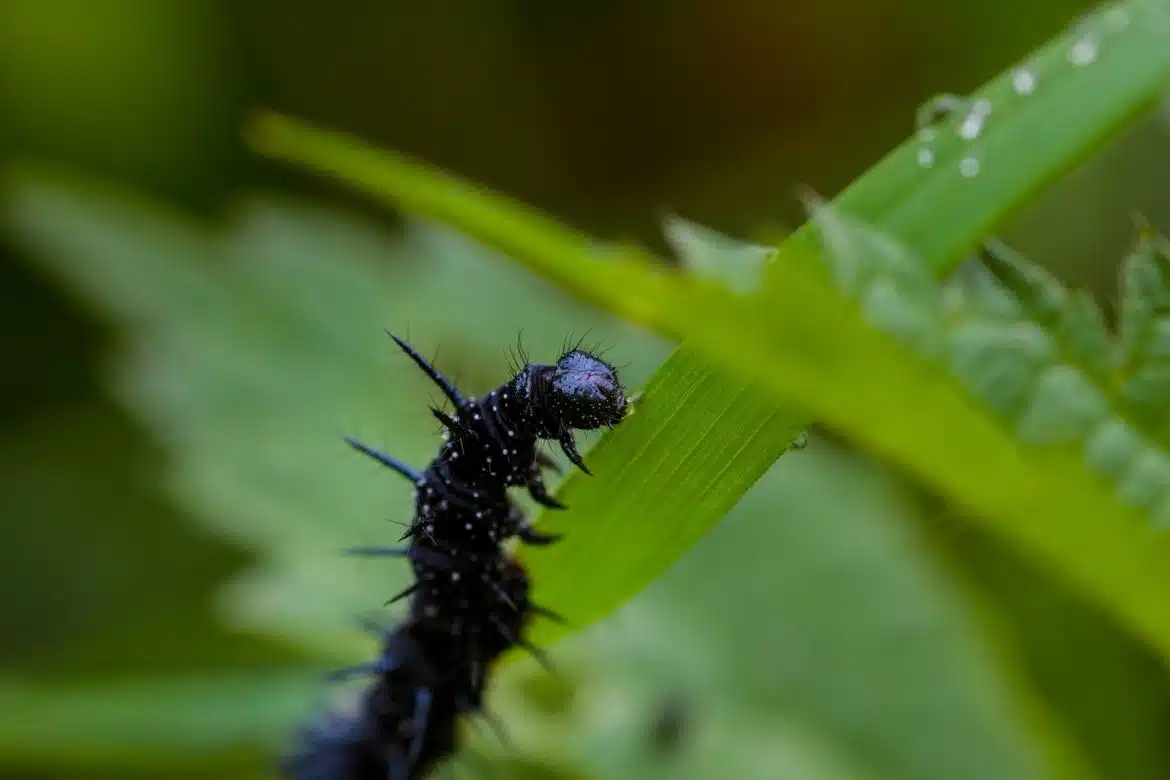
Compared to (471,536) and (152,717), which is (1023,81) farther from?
(152,717)

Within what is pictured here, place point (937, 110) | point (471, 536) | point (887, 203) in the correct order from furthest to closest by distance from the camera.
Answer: point (471, 536) < point (937, 110) < point (887, 203)

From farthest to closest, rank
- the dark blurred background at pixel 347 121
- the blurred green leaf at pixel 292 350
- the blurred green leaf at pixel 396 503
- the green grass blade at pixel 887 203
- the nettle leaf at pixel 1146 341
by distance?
the dark blurred background at pixel 347 121
the blurred green leaf at pixel 292 350
the blurred green leaf at pixel 396 503
the green grass blade at pixel 887 203
the nettle leaf at pixel 1146 341

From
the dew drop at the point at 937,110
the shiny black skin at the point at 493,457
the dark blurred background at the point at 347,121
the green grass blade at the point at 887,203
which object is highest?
the dark blurred background at the point at 347,121

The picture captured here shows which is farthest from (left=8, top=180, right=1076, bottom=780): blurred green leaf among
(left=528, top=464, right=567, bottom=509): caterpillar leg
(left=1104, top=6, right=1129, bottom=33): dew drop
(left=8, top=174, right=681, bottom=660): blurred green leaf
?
(left=1104, top=6, right=1129, bottom=33): dew drop

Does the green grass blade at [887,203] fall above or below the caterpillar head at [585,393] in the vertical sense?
below

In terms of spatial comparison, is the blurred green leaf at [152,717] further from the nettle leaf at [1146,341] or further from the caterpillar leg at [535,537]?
the nettle leaf at [1146,341]

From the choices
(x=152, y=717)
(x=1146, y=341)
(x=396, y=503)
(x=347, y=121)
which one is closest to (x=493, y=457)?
(x=1146, y=341)

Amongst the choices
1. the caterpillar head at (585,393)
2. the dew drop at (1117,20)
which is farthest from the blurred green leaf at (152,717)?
the dew drop at (1117,20)
